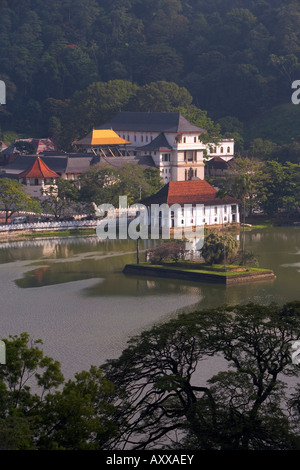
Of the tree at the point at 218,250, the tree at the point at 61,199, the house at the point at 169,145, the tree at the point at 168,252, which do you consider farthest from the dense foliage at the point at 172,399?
the house at the point at 169,145

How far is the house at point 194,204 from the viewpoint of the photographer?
5541 centimetres

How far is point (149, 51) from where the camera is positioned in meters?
93.9

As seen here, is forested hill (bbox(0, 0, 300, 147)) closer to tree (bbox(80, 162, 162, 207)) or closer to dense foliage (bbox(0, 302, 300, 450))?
tree (bbox(80, 162, 162, 207))

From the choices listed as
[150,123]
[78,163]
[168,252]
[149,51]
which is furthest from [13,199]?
[149,51]

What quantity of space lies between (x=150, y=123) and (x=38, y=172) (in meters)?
12.1

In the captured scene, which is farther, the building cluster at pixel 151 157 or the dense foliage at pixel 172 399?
the building cluster at pixel 151 157

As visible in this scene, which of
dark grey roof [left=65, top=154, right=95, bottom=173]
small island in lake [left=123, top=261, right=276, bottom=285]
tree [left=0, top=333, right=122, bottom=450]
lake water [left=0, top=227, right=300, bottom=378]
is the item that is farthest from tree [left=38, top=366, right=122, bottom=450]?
dark grey roof [left=65, top=154, right=95, bottom=173]

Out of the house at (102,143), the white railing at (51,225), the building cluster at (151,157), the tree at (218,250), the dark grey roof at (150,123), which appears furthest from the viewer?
the house at (102,143)

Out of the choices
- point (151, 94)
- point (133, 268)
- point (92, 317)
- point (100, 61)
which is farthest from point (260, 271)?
point (100, 61)

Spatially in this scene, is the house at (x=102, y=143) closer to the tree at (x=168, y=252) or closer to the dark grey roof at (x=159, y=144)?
the dark grey roof at (x=159, y=144)

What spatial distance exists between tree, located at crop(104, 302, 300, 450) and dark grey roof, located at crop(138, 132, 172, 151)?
4321 cm

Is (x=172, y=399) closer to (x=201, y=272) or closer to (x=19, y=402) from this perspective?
(x=19, y=402)

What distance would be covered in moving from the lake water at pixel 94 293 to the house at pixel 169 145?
15.7 meters

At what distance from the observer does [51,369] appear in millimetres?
22156
